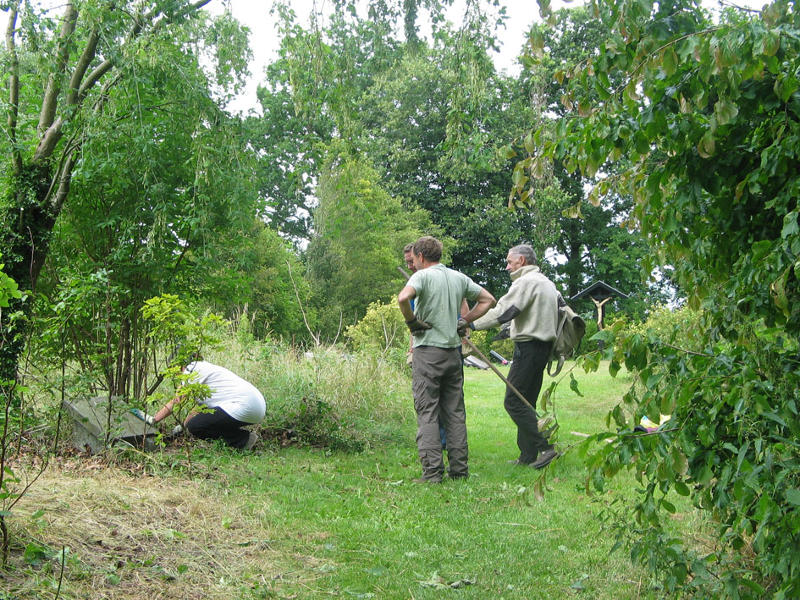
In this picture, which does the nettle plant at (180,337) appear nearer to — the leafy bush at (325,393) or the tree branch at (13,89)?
the leafy bush at (325,393)

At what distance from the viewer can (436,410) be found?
6.33m

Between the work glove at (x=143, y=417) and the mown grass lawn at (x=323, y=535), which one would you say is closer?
the mown grass lawn at (x=323, y=535)

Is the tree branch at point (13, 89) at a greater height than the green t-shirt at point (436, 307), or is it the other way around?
the tree branch at point (13, 89)

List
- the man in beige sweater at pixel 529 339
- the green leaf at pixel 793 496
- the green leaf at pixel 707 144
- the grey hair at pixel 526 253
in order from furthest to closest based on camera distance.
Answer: the grey hair at pixel 526 253 < the man in beige sweater at pixel 529 339 < the green leaf at pixel 707 144 < the green leaf at pixel 793 496

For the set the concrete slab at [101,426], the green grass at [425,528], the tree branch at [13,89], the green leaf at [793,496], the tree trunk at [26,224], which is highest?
the tree branch at [13,89]

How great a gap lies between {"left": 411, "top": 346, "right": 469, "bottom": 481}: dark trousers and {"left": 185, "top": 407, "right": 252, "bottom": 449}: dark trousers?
1842 mm

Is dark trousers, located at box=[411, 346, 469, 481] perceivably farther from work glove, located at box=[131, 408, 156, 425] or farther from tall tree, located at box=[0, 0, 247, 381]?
tall tree, located at box=[0, 0, 247, 381]

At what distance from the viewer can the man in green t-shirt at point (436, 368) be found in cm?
627

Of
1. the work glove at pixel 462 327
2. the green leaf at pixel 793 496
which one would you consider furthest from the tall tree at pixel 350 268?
the green leaf at pixel 793 496

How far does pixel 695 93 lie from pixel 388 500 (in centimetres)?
421

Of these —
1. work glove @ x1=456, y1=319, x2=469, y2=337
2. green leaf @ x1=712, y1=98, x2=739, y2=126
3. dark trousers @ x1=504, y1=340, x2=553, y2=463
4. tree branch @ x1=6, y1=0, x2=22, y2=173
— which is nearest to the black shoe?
dark trousers @ x1=504, y1=340, x2=553, y2=463

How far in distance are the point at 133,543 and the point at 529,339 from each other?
4.04 meters

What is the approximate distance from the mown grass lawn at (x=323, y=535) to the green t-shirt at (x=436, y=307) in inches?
48.3

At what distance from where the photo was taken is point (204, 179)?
239 inches
